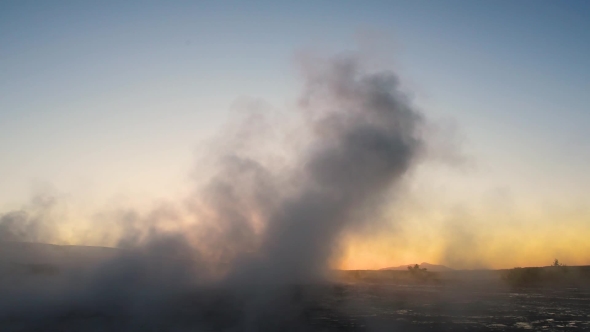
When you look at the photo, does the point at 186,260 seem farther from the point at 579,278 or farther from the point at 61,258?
the point at 579,278

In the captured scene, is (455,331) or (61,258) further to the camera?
(61,258)

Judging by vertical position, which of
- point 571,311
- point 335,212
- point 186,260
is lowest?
point 571,311

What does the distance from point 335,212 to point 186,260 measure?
851 inches

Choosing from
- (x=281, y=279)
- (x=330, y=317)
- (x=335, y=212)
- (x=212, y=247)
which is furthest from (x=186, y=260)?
(x=330, y=317)

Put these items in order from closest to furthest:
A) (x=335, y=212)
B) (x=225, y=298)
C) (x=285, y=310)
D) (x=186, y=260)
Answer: (x=285, y=310) < (x=225, y=298) < (x=335, y=212) < (x=186, y=260)

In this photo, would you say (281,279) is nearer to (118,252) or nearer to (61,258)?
(118,252)

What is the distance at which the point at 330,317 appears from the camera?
3662 centimetres

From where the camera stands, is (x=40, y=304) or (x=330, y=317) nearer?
(x=330, y=317)

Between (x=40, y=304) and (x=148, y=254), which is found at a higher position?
(x=148, y=254)

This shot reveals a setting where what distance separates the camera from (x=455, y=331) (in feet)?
98.9

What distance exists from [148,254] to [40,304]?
Answer: 18.5 metres

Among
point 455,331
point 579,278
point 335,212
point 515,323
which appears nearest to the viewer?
point 455,331

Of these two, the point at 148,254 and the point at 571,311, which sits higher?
the point at 148,254

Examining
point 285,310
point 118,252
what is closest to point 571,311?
point 285,310
